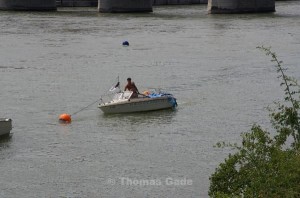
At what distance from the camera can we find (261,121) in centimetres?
3303

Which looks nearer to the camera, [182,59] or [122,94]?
[122,94]

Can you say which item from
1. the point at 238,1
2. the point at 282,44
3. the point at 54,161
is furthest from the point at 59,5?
the point at 54,161

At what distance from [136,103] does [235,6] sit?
60665 mm

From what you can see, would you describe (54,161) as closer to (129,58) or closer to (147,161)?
(147,161)

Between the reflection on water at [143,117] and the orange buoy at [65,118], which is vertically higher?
the orange buoy at [65,118]

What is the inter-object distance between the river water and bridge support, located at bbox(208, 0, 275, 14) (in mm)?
15840

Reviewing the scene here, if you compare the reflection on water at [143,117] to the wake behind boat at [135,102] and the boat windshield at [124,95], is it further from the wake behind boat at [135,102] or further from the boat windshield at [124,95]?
the boat windshield at [124,95]

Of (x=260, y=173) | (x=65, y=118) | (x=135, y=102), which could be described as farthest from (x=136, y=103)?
(x=260, y=173)

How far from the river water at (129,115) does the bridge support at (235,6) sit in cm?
1584

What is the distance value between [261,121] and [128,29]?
41.1 metres

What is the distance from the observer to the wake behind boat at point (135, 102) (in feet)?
115

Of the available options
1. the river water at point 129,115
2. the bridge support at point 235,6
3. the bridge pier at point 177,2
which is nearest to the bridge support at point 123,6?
the bridge support at point 235,6

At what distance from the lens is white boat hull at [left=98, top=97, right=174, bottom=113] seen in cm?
3500

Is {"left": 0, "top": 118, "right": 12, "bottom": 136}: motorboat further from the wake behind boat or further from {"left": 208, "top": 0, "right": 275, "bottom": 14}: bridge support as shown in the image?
{"left": 208, "top": 0, "right": 275, "bottom": 14}: bridge support
